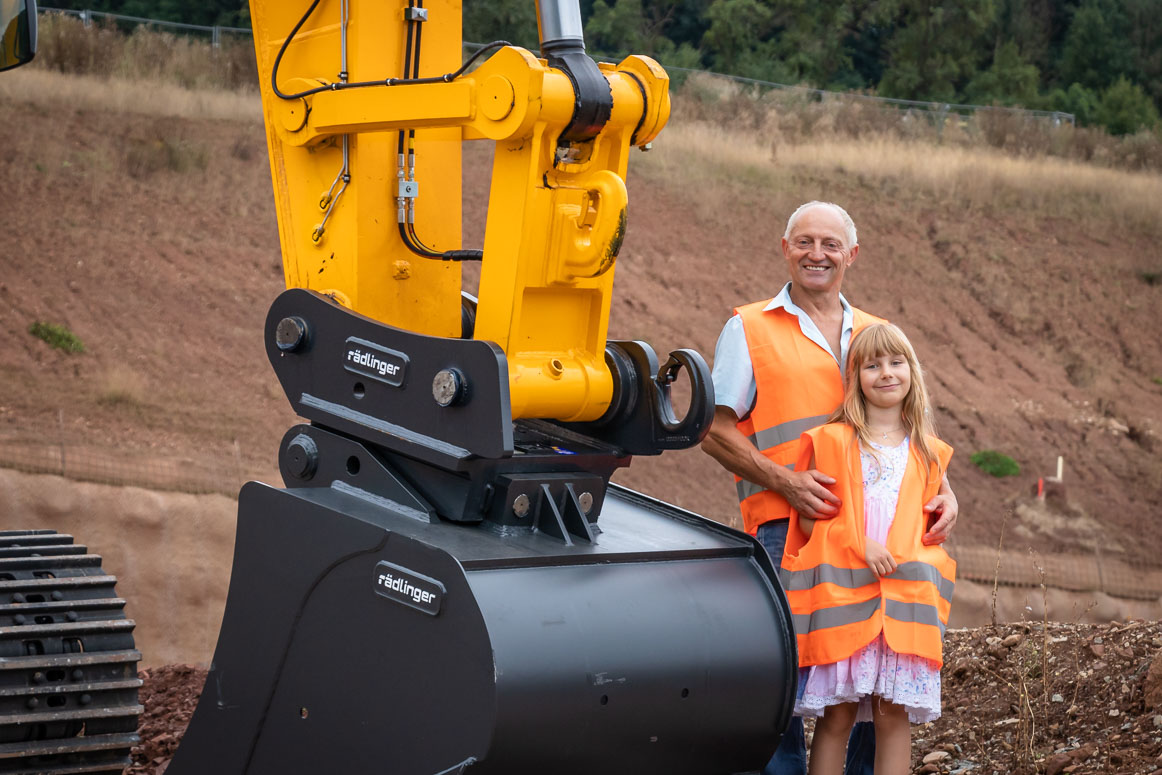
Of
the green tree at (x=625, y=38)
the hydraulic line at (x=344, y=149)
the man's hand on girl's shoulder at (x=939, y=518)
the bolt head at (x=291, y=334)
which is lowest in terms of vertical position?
the man's hand on girl's shoulder at (x=939, y=518)

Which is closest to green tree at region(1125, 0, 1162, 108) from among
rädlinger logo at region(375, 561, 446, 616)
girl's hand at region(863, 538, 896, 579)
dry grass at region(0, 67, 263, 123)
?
dry grass at region(0, 67, 263, 123)

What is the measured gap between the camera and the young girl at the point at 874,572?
409 centimetres

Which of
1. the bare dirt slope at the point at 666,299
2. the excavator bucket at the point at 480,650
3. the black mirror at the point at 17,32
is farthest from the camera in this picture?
the bare dirt slope at the point at 666,299

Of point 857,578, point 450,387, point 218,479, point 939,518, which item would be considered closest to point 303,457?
point 450,387

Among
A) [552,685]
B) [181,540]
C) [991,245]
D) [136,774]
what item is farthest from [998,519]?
[552,685]

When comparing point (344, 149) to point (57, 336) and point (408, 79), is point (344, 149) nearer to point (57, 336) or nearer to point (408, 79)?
point (408, 79)

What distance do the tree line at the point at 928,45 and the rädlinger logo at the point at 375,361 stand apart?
29740mm

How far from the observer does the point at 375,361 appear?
395 cm

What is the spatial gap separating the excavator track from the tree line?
29.4 meters

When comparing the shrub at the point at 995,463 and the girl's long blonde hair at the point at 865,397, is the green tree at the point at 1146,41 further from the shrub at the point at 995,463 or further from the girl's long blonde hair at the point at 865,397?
the girl's long blonde hair at the point at 865,397

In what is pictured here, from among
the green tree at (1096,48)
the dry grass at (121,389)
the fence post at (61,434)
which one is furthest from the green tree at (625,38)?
the fence post at (61,434)

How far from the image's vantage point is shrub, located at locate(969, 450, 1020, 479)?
712 inches

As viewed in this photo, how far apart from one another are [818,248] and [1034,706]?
2.19m

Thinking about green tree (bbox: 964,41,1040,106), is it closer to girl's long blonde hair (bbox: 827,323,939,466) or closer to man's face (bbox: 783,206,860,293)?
man's face (bbox: 783,206,860,293)
